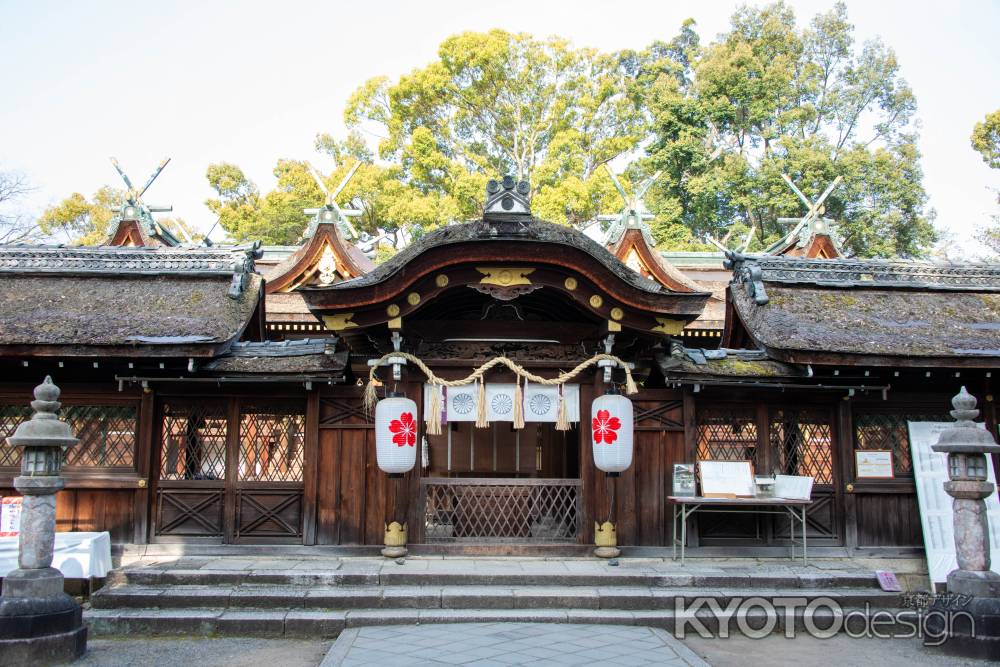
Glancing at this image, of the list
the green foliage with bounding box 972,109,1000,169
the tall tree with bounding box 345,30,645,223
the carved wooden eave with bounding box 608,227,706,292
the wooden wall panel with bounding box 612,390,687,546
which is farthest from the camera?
the tall tree with bounding box 345,30,645,223

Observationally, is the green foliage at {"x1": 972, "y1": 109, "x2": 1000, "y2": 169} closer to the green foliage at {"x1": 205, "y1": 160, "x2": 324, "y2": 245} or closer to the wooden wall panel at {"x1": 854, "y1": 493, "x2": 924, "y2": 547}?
the wooden wall panel at {"x1": 854, "y1": 493, "x2": 924, "y2": 547}

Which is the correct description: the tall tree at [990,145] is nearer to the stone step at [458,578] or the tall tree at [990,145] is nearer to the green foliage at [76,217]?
the stone step at [458,578]

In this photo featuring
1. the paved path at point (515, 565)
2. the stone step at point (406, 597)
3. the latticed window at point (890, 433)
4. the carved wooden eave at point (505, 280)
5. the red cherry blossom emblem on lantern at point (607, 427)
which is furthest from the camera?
the latticed window at point (890, 433)

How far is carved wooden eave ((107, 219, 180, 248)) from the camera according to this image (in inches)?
774

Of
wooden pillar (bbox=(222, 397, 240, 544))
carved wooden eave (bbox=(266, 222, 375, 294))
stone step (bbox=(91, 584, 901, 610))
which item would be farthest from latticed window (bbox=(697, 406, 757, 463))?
carved wooden eave (bbox=(266, 222, 375, 294))

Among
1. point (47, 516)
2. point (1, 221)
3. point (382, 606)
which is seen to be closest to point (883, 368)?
point (382, 606)

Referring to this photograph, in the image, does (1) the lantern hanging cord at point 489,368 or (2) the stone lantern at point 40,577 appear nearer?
(2) the stone lantern at point 40,577

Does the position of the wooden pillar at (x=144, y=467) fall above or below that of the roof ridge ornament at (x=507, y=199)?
below

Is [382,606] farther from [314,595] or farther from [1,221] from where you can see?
[1,221]

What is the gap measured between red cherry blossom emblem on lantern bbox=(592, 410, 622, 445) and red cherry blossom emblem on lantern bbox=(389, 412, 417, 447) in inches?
98.4

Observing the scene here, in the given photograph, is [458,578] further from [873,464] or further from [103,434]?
[873,464]

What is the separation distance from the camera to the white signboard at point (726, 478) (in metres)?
10.4

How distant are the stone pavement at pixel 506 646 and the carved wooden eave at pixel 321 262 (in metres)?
12.1

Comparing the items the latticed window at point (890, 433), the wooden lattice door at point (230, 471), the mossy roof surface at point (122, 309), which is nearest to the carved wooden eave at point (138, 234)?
the mossy roof surface at point (122, 309)
